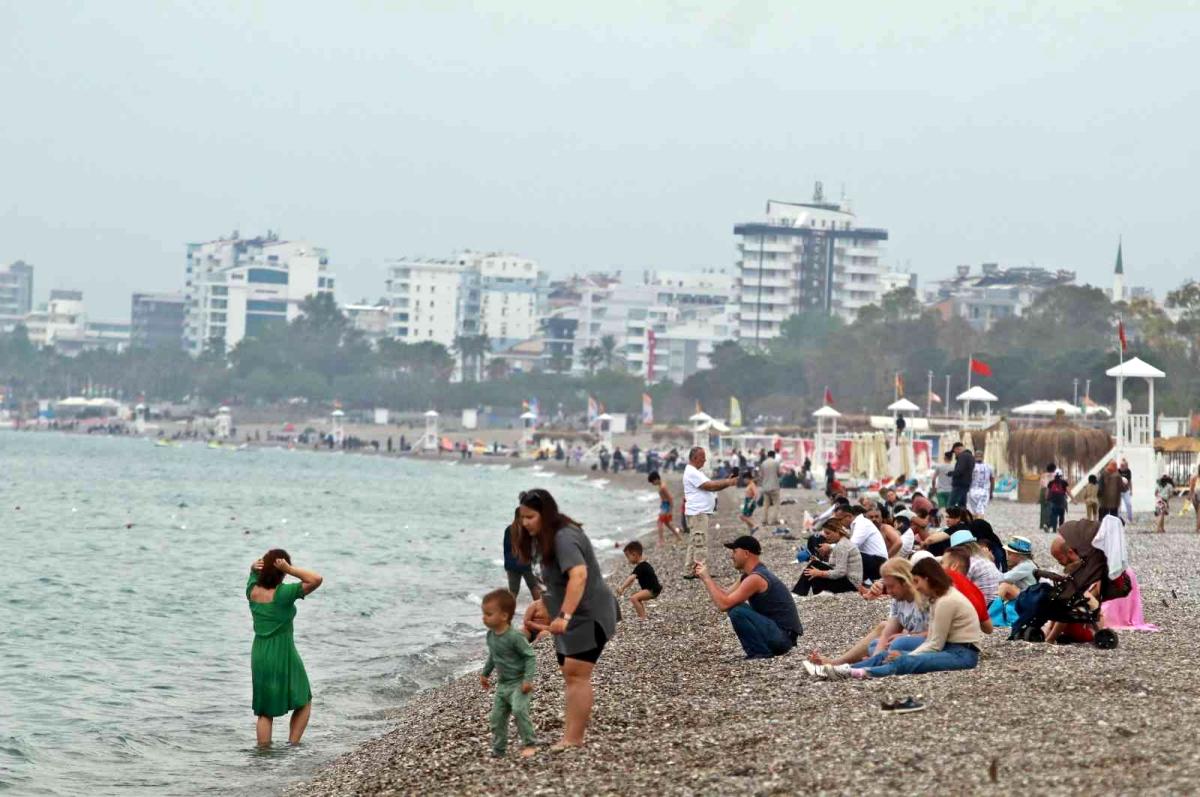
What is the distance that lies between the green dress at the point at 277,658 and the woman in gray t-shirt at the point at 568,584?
2.59m

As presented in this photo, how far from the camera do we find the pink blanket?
12.7m

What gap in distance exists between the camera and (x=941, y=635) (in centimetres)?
1059

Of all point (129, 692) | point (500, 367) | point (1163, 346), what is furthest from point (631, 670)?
point (500, 367)

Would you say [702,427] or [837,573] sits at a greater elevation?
[702,427]

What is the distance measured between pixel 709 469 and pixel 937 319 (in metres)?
62.4

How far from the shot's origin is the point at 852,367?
123m

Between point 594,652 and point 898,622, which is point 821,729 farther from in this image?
point 898,622

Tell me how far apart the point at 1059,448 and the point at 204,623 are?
20.7 meters

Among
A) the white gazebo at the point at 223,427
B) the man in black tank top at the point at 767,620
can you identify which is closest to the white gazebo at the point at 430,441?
the white gazebo at the point at 223,427

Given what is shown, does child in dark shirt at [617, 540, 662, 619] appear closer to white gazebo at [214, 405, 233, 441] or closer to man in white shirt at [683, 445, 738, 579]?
man in white shirt at [683, 445, 738, 579]

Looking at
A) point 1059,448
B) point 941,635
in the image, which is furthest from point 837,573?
point 1059,448

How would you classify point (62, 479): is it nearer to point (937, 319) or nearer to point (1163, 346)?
point (1163, 346)

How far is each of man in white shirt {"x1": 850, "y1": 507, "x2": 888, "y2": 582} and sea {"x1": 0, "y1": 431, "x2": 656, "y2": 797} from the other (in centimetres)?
389

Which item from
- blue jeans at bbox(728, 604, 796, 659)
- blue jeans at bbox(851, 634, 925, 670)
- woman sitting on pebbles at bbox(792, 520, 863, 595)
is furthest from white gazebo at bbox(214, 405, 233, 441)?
blue jeans at bbox(851, 634, 925, 670)
